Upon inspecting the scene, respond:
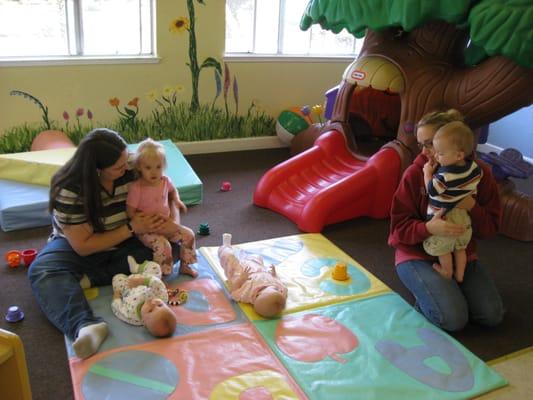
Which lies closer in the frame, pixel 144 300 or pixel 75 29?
pixel 144 300

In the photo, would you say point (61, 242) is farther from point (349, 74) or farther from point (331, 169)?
point (349, 74)

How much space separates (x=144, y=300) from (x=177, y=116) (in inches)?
113

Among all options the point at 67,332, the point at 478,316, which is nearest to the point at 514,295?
the point at 478,316

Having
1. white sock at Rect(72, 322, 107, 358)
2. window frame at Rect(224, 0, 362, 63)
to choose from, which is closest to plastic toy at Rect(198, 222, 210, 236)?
white sock at Rect(72, 322, 107, 358)

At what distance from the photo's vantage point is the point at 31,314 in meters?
2.47

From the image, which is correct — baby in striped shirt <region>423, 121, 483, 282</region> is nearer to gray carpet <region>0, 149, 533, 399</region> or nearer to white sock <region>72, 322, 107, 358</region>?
gray carpet <region>0, 149, 533, 399</region>

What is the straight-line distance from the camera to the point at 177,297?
257 centimetres

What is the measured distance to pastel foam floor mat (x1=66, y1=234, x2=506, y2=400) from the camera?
6.74 ft

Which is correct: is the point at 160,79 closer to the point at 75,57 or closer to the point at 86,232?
the point at 75,57

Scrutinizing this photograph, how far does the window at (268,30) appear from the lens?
5160 mm

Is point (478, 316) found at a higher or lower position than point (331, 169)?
lower

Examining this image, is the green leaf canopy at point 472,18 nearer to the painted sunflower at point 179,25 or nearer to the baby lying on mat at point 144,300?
the painted sunflower at point 179,25

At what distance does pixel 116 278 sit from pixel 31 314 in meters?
0.42

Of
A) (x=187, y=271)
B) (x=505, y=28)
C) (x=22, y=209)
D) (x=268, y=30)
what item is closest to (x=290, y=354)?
(x=187, y=271)
